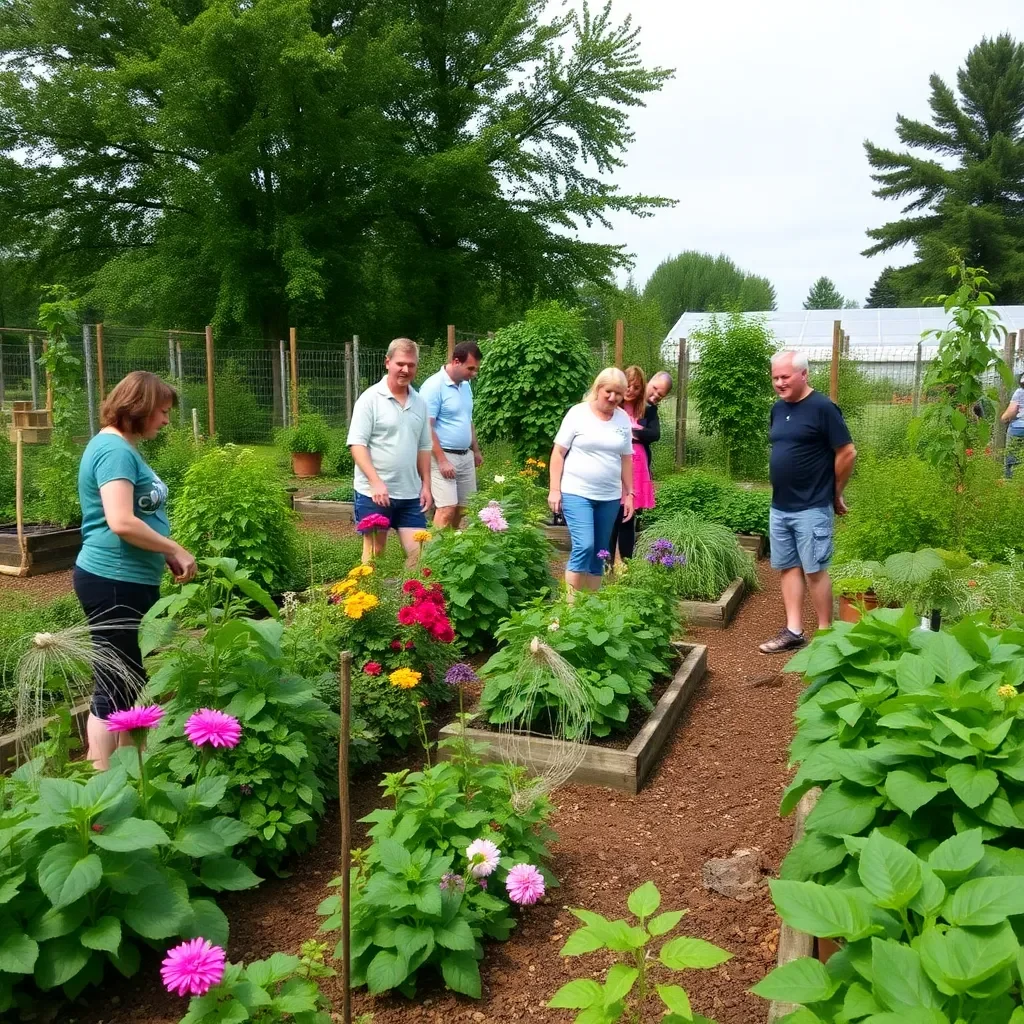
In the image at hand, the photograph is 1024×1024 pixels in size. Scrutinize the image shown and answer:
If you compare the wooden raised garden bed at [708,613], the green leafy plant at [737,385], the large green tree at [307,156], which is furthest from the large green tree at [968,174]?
the wooden raised garden bed at [708,613]

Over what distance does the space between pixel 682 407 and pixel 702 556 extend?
22.6ft

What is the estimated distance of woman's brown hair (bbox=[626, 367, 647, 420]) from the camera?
22.0ft

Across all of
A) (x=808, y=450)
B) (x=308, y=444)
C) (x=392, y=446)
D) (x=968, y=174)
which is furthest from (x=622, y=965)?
(x=968, y=174)

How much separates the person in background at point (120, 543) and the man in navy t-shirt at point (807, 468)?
3.39 m

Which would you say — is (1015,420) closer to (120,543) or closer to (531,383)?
(531,383)

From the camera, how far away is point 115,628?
3.17m

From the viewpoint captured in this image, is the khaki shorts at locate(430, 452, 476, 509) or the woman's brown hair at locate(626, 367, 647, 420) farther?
the woman's brown hair at locate(626, 367, 647, 420)

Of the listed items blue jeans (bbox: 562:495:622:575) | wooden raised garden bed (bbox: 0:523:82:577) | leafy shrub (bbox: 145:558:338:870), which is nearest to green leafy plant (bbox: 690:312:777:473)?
blue jeans (bbox: 562:495:622:575)

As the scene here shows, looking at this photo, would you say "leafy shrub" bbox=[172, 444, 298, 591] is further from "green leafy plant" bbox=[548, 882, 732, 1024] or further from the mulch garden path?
"green leafy plant" bbox=[548, 882, 732, 1024]

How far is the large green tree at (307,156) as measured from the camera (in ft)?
70.1

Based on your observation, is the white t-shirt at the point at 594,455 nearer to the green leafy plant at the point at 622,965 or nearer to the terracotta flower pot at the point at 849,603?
the terracotta flower pot at the point at 849,603

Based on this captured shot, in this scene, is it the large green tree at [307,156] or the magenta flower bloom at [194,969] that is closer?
the magenta flower bloom at [194,969]

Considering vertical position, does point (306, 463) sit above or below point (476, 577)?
above

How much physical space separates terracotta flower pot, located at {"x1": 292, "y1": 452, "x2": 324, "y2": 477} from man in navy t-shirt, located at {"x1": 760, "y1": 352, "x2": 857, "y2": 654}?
9.38 metres
